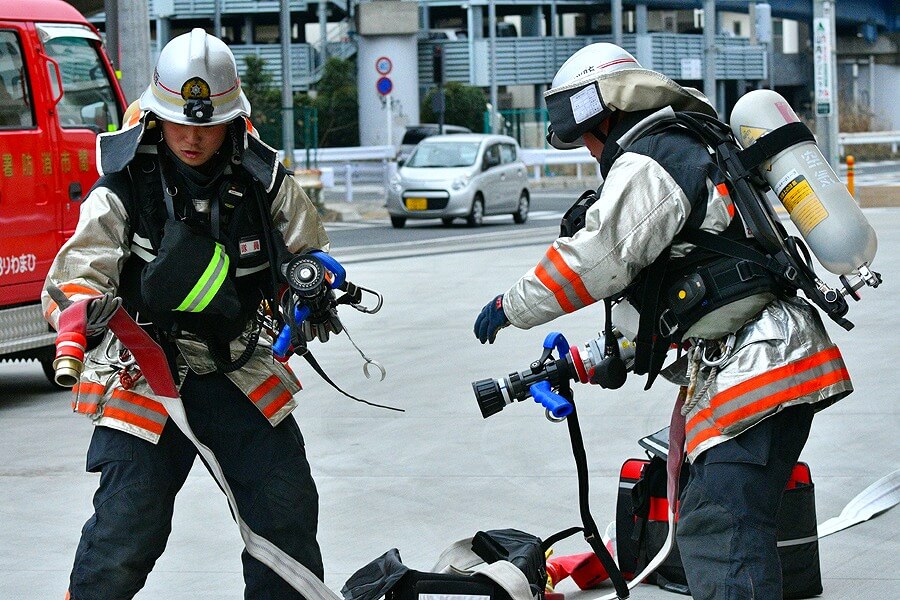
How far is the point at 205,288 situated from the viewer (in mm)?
3518

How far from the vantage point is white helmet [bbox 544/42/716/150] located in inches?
141

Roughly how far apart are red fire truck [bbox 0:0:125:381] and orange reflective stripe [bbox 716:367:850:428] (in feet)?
19.2

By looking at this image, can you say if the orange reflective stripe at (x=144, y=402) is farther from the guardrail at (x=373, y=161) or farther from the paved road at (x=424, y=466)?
the guardrail at (x=373, y=161)

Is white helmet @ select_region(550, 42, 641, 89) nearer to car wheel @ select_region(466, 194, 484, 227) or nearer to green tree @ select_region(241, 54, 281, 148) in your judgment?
car wheel @ select_region(466, 194, 484, 227)

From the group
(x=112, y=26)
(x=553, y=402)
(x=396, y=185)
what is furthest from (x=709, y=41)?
(x=553, y=402)

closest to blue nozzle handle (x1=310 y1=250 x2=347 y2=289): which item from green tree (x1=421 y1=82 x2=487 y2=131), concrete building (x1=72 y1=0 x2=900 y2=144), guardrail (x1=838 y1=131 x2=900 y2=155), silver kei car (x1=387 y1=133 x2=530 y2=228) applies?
silver kei car (x1=387 y1=133 x2=530 y2=228)

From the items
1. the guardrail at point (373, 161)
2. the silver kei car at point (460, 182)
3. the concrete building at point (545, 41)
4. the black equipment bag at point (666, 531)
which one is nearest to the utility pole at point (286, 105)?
the silver kei car at point (460, 182)

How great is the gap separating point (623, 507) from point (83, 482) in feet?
9.60

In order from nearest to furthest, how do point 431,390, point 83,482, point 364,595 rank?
point 364,595, point 83,482, point 431,390

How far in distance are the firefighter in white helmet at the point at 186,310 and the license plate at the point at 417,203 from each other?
18.4 meters

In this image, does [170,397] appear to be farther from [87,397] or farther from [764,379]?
[764,379]

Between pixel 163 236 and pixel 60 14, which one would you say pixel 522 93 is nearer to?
pixel 60 14

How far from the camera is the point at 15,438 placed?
7.48 m

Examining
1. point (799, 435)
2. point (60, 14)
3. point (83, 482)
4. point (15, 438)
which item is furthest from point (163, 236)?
point (60, 14)
